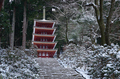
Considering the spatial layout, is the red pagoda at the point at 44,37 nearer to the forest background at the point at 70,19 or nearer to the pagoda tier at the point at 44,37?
the pagoda tier at the point at 44,37

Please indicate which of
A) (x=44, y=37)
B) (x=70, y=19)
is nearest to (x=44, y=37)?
(x=44, y=37)

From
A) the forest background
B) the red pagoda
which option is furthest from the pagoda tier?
the forest background

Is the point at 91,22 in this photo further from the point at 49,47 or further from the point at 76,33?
the point at 49,47

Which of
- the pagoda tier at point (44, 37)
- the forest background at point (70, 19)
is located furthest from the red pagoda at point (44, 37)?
the forest background at point (70, 19)

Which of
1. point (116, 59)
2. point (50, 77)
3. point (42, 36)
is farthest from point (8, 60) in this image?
point (42, 36)

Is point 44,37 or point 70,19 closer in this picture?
point 44,37

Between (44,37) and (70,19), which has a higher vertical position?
(70,19)

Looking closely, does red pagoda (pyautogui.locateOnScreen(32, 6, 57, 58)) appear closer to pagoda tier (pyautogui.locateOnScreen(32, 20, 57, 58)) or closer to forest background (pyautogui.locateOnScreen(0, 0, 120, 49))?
pagoda tier (pyautogui.locateOnScreen(32, 20, 57, 58))

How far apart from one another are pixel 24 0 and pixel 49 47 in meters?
6.15

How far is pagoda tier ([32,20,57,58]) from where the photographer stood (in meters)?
16.8

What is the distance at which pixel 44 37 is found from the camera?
17406 mm

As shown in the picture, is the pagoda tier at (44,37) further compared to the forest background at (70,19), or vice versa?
the pagoda tier at (44,37)

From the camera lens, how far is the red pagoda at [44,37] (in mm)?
16750

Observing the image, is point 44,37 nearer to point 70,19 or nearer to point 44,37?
point 44,37
